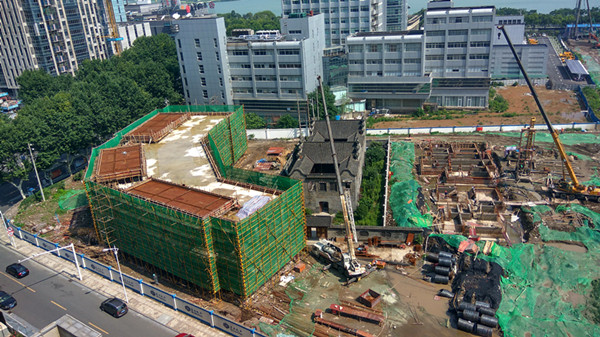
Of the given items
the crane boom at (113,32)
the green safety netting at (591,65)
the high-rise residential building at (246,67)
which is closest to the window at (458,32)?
the high-rise residential building at (246,67)

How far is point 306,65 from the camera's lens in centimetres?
8462

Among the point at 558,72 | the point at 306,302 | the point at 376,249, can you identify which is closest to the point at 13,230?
the point at 306,302

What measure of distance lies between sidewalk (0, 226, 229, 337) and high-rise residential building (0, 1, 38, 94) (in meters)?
80.0

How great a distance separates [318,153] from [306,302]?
73.1ft

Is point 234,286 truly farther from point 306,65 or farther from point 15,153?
point 306,65

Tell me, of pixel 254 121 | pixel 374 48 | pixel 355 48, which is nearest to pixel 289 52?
pixel 254 121

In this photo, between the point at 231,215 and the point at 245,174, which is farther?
the point at 245,174

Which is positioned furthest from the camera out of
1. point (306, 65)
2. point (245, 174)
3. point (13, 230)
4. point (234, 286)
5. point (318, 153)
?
point (306, 65)

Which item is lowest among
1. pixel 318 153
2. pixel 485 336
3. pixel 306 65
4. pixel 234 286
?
pixel 485 336

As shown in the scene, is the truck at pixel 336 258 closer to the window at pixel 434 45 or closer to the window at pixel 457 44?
the window at pixel 434 45

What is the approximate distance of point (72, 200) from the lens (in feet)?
189

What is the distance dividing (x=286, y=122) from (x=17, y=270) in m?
49.8

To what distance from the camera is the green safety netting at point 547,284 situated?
33812 mm

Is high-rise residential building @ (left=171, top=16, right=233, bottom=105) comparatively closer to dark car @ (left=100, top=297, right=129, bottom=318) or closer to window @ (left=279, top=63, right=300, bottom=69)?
window @ (left=279, top=63, right=300, bottom=69)
